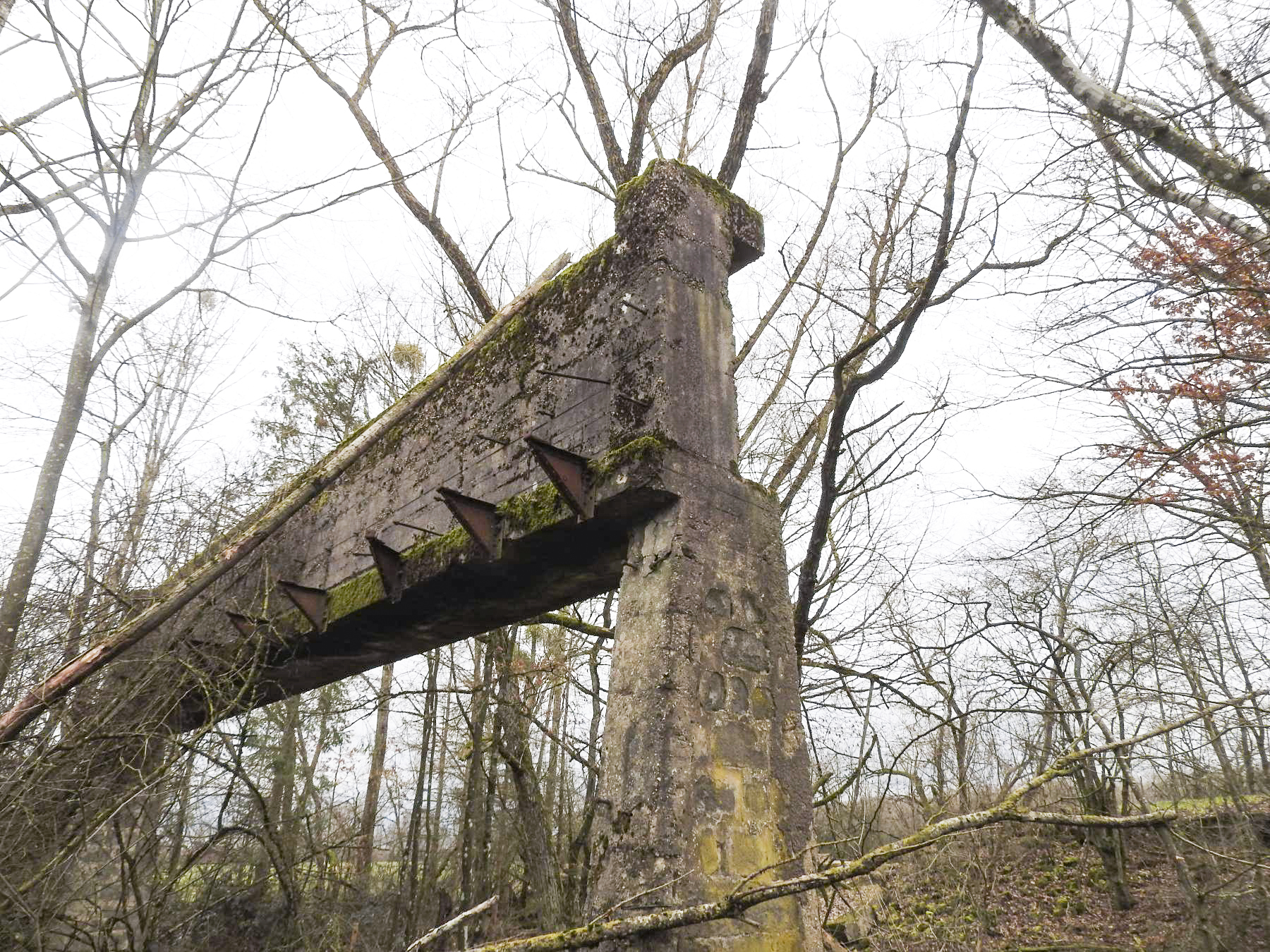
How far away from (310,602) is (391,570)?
1.07 meters

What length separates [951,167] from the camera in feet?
15.9

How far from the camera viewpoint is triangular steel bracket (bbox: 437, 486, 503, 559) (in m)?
4.19

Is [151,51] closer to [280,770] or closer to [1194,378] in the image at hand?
[1194,378]

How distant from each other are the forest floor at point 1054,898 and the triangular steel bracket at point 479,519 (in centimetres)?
236

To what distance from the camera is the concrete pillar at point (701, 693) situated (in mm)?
3111

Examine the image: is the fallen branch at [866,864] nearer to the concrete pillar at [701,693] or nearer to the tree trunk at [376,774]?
the concrete pillar at [701,693]

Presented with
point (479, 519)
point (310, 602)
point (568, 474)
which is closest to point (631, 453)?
point (568, 474)

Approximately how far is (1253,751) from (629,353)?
5.95 m

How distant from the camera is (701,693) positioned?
342 centimetres

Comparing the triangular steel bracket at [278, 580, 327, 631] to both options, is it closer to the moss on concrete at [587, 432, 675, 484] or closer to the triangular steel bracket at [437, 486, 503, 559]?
the triangular steel bracket at [437, 486, 503, 559]

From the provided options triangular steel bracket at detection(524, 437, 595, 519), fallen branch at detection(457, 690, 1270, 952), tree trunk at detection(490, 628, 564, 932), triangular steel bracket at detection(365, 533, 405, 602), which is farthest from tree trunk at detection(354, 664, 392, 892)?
fallen branch at detection(457, 690, 1270, 952)

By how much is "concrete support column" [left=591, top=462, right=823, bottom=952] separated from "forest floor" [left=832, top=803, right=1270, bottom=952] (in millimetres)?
426

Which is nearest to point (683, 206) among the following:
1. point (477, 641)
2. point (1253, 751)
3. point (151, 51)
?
point (151, 51)

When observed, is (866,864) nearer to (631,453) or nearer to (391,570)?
(631,453)
